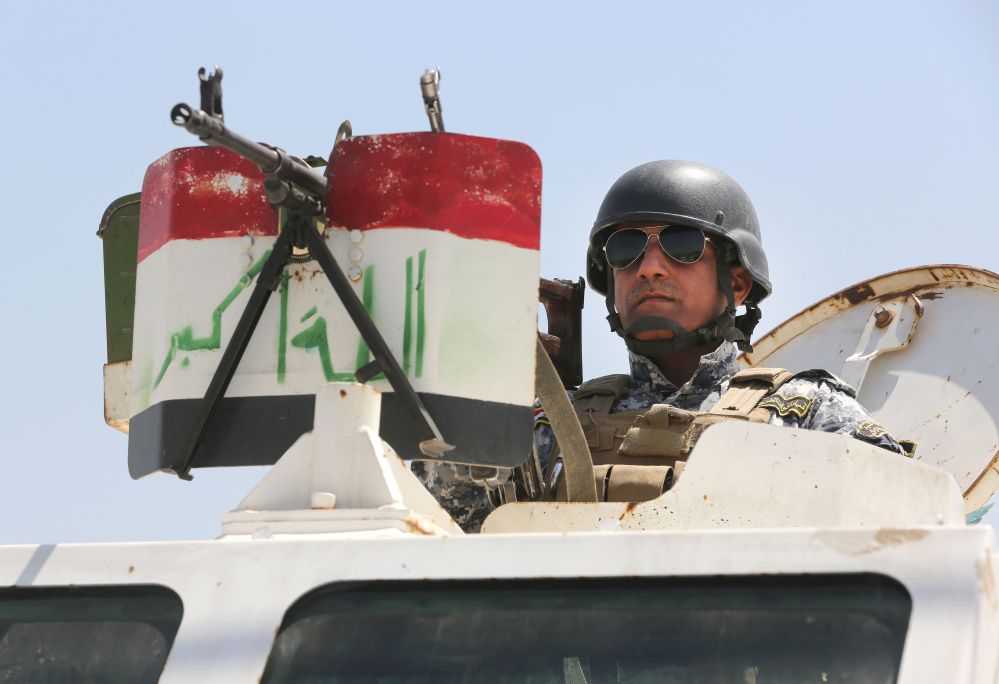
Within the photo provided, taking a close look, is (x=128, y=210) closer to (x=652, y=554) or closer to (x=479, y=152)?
(x=479, y=152)

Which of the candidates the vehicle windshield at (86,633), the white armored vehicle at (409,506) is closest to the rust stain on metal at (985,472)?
the white armored vehicle at (409,506)

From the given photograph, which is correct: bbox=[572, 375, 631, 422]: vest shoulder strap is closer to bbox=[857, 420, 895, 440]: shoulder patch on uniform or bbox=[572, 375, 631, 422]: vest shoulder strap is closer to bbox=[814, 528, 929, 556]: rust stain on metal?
bbox=[857, 420, 895, 440]: shoulder patch on uniform

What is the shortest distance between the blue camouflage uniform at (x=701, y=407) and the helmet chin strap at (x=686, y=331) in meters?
0.04

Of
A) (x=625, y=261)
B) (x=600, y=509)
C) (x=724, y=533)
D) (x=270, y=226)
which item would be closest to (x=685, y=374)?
(x=625, y=261)

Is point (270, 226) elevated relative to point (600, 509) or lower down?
elevated

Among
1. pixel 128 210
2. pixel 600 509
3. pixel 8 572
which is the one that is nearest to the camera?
pixel 8 572

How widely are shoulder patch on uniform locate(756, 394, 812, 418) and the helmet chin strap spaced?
1.20 ft

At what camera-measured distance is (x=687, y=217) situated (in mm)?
3309

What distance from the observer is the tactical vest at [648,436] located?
2.52m

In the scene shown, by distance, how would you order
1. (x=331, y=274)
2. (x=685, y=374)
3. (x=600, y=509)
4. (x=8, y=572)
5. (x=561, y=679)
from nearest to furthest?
(x=561, y=679), (x=8, y=572), (x=331, y=274), (x=600, y=509), (x=685, y=374)

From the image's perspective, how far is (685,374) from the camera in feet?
11.5

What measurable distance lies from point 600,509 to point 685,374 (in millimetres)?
1592

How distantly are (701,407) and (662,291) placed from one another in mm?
351

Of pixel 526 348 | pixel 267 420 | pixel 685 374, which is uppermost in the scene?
pixel 526 348
